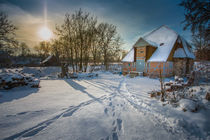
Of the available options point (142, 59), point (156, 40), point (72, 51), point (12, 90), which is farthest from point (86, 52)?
point (156, 40)

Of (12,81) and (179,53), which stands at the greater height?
(179,53)

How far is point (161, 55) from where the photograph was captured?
12.7m

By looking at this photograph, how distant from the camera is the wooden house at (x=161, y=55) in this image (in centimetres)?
1248

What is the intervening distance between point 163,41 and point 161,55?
3624 mm

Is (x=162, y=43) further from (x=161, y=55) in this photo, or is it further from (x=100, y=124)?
(x=100, y=124)

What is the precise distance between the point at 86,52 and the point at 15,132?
1567cm

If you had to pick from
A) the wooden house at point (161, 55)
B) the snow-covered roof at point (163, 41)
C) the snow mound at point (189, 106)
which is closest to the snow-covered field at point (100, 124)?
the snow mound at point (189, 106)

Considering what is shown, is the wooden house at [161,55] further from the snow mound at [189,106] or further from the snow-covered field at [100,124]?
the snow-covered field at [100,124]

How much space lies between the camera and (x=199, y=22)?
4.52 m

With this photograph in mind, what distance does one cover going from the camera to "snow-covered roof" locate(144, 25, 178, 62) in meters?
12.5

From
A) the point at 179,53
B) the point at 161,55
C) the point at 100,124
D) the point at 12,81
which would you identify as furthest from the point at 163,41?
the point at 12,81

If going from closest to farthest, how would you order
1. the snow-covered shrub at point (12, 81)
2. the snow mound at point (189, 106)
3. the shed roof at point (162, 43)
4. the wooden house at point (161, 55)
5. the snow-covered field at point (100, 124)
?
the snow-covered field at point (100, 124)
the snow mound at point (189, 106)
the snow-covered shrub at point (12, 81)
the wooden house at point (161, 55)
the shed roof at point (162, 43)

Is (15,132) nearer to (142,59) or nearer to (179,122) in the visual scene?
(179,122)

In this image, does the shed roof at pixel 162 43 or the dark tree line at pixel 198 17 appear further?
the shed roof at pixel 162 43
